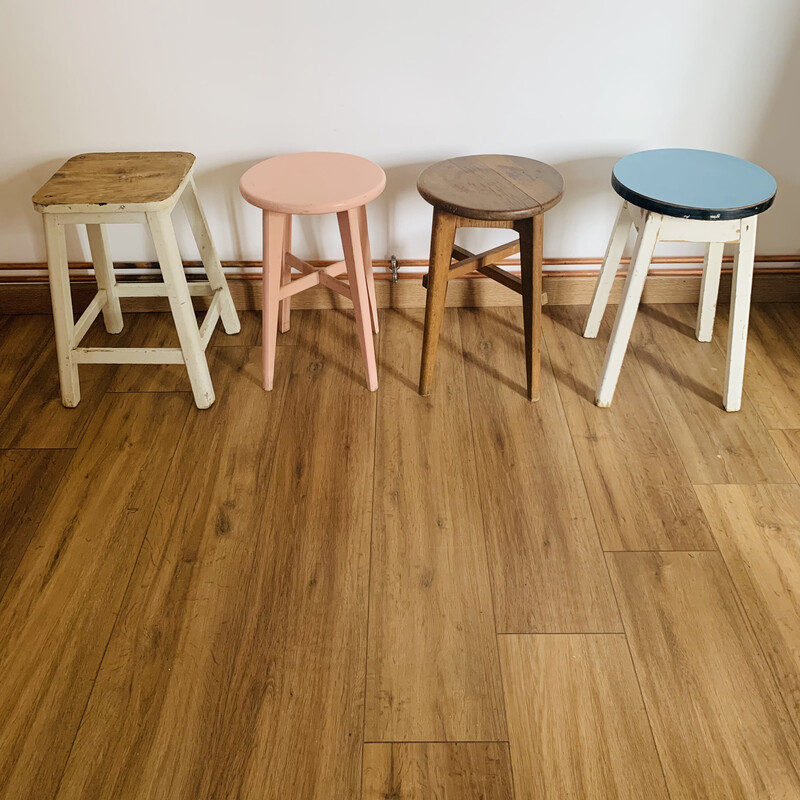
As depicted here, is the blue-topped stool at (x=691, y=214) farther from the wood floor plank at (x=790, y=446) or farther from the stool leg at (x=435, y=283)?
the stool leg at (x=435, y=283)

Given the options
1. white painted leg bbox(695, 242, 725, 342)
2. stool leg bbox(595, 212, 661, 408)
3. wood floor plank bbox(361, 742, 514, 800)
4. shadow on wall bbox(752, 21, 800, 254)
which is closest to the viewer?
wood floor plank bbox(361, 742, 514, 800)

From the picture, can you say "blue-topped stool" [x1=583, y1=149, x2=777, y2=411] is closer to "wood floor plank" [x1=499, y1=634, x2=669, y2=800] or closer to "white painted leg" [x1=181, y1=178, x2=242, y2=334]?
"wood floor plank" [x1=499, y1=634, x2=669, y2=800]

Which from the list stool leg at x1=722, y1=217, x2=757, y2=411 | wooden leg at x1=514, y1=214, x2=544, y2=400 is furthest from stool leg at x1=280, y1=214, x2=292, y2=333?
stool leg at x1=722, y1=217, x2=757, y2=411

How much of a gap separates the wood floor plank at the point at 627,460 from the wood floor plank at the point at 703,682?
67mm

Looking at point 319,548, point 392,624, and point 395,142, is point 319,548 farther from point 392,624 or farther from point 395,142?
point 395,142

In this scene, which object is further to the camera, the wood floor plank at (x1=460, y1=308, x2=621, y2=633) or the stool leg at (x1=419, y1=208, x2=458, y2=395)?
the stool leg at (x1=419, y1=208, x2=458, y2=395)

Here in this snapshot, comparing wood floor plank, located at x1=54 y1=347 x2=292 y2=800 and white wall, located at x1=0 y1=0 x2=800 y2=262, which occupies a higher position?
white wall, located at x1=0 y1=0 x2=800 y2=262

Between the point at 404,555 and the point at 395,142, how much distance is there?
1249 millimetres

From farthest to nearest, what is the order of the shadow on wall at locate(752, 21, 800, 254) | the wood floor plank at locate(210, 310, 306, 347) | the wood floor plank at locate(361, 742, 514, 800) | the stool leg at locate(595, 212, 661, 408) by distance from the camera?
the wood floor plank at locate(210, 310, 306, 347)
the shadow on wall at locate(752, 21, 800, 254)
the stool leg at locate(595, 212, 661, 408)
the wood floor plank at locate(361, 742, 514, 800)

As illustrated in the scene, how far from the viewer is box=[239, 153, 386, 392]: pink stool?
1.69m

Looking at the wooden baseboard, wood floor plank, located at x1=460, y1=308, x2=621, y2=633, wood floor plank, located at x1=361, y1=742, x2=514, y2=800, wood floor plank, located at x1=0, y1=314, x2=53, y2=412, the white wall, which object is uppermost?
the white wall

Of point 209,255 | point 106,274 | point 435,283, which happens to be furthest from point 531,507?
point 106,274

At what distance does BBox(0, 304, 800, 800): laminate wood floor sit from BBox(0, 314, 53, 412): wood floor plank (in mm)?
18

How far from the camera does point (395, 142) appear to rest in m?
2.04
